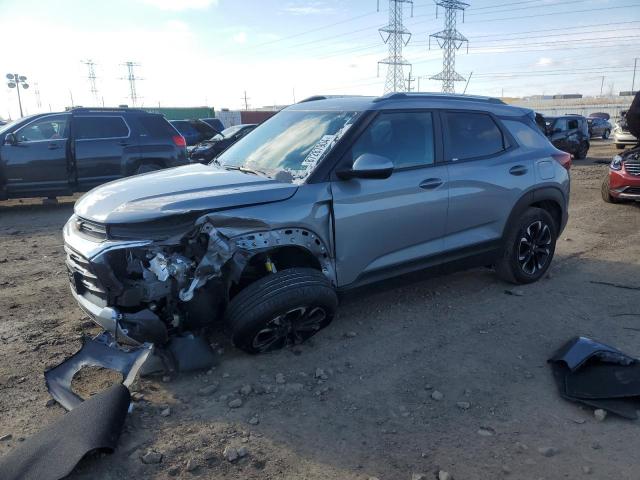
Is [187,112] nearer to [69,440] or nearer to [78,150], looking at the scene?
[78,150]

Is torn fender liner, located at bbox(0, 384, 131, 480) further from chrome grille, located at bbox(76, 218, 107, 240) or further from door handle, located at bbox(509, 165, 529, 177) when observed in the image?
door handle, located at bbox(509, 165, 529, 177)

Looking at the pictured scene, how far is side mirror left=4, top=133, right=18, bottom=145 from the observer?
8.97 m

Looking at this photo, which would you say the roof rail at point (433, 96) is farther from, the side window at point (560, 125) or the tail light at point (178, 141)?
the side window at point (560, 125)

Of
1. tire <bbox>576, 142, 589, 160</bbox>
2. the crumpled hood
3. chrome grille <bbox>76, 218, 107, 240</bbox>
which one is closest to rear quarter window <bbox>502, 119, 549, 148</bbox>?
the crumpled hood

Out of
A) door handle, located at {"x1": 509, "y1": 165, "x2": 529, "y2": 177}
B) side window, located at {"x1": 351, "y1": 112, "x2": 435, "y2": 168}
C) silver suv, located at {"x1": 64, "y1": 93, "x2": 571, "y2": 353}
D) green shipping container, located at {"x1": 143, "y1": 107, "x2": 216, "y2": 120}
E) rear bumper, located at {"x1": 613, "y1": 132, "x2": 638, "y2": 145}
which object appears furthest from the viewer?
green shipping container, located at {"x1": 143, "y1": 107, "x2": 216, "y2": 120}

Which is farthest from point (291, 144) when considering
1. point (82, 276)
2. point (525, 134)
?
point (525, 134)

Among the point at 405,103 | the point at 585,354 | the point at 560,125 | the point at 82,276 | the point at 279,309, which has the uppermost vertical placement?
the point at 405,103

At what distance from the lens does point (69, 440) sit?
2479 millimetres

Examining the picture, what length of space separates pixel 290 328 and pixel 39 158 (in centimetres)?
782

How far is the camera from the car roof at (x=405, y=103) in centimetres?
403

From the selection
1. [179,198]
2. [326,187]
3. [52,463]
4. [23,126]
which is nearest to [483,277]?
[326,187]

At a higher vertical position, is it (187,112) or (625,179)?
(187,112)

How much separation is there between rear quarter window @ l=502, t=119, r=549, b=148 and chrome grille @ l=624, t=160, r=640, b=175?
481 cm

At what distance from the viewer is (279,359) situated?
3.53m
